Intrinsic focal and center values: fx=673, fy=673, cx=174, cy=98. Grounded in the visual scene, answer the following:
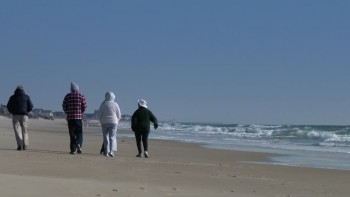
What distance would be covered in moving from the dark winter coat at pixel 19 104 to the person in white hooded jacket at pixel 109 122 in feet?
5.26

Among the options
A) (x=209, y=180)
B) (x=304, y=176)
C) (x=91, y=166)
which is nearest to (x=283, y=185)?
(x=209, y=180)

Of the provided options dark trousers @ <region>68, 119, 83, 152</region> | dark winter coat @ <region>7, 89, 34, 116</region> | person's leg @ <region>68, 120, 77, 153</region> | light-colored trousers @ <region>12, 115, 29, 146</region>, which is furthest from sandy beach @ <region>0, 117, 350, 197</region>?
dark winter coat @ <region>7, 89, 34, 116</region>

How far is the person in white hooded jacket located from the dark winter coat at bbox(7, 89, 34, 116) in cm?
160

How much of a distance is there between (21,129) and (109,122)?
1.92m

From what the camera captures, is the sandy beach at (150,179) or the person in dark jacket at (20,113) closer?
the sandy beach at (150,179)

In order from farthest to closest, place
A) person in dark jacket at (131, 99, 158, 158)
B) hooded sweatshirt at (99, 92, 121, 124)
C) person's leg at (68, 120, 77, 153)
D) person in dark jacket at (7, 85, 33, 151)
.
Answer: person in dark jacket at (131, 99, 158, 158)
hooded sweatshirt at (99, 92, 121, 124)
person in dark jacket at (7, 85, 33, 151)
person's leg at (68, 120, 77, 153)

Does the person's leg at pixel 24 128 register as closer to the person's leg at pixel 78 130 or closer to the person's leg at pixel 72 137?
the person's leg at pixel 72 137

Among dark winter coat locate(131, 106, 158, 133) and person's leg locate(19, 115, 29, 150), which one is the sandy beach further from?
dark winter coat locate(131, 106, 158, 133)

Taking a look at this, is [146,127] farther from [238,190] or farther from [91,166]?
[238,190]

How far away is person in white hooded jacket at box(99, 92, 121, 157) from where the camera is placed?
48.3 feet

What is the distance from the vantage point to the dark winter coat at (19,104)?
14.7 metres

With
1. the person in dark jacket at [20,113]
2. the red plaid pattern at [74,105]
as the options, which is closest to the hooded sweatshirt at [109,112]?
the red plaid pattern at [74,105]

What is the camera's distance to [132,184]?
28.6ft

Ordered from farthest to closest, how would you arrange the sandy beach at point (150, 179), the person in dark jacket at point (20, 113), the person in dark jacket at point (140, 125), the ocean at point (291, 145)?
the ocean at point (291, 145)
the person in dark jacket at point (140, 125)
the person in dark jacket at point (20, 113)
the sandy beach at point (150, 179)
